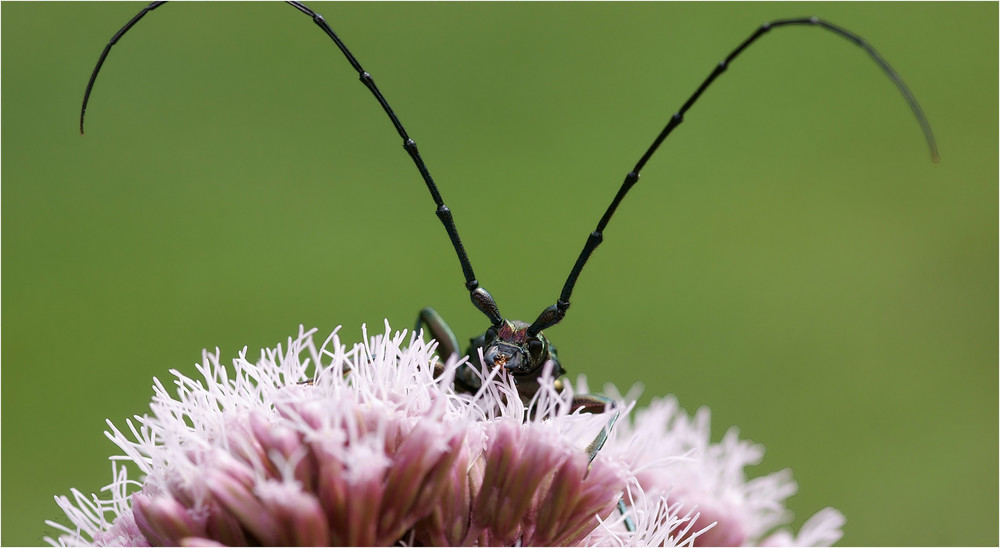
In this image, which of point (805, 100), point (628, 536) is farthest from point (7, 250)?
point (805, 100)

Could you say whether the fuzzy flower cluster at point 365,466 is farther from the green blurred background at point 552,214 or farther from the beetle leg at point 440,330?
the green blurred background at point 552,214

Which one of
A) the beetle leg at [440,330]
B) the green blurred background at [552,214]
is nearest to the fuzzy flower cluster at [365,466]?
the beetle leg at [440,330]

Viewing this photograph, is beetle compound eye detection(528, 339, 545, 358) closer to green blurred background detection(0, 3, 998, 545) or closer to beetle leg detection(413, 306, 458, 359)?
beetle leg detection(413, 306, 458, 359)

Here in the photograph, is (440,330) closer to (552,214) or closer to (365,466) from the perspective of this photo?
(365,466)

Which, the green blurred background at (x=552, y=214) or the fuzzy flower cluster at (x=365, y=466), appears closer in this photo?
the fuzzy flower cluster at (x=365, y=466)

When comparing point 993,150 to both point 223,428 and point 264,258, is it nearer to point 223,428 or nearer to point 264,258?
point 264,258

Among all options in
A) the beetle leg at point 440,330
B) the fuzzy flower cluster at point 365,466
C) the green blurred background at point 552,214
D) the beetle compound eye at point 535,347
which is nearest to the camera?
the fuzzy flower cluster at point 365,466

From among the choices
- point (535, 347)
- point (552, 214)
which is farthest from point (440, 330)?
point (552, 214)
